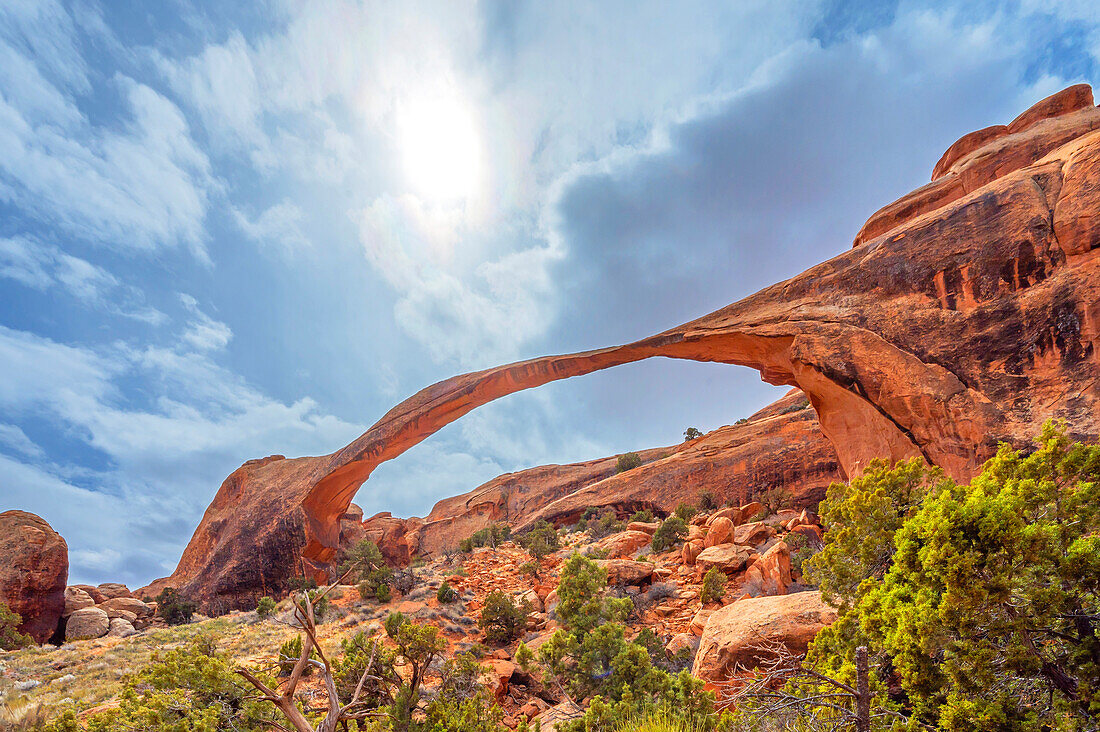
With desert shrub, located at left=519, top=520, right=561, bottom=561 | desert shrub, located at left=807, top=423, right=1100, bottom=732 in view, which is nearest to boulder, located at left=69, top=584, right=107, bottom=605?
desert shrub, located at left=519, top=520, right=561, bottom=561

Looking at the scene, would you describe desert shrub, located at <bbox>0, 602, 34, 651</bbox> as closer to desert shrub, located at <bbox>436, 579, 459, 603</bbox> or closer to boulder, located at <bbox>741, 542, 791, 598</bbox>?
desert shrub, located at <bbox>436, 579, 459, 603</bbox>

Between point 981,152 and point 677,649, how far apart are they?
12.8m

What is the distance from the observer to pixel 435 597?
457 inches

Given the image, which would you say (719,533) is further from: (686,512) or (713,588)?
(686,512)

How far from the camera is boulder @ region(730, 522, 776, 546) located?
1124 centimetres

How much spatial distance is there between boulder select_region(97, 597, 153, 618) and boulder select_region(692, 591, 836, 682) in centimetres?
2087

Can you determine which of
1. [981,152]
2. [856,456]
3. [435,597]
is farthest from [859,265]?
[435,597]

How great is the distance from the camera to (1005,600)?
8.10 feet

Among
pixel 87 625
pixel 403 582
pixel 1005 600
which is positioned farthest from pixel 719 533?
pixel 87 625

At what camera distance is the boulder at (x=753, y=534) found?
36.9ft

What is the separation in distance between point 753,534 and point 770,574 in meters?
2.65

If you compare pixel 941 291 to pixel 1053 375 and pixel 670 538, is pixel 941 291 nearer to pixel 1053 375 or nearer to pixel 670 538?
pixel 1053 375

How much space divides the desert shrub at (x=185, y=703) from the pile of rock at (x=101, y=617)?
1430 cm

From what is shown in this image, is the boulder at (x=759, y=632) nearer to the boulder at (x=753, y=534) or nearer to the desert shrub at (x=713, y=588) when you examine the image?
the desert shrub at (x=713, y=588)
